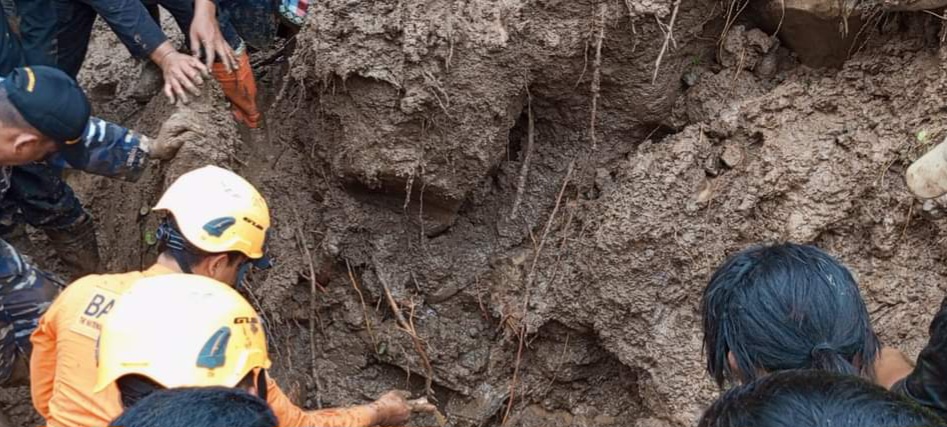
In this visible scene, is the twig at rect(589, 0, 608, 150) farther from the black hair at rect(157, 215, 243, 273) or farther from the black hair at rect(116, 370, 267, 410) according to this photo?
the black hair at rect(116, 370, 267, 410)

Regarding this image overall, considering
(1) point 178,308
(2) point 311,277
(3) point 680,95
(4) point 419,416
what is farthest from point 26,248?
(3) point 680,95

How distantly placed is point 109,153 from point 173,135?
246mm

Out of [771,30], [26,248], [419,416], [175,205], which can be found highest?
[771,30]

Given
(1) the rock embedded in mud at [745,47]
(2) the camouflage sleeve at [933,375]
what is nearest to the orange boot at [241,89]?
(1) the rock embedded in mud at [745,47]

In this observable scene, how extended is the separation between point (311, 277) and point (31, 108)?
4.24 feet

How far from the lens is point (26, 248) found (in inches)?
125

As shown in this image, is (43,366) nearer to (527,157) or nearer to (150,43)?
(150,43)

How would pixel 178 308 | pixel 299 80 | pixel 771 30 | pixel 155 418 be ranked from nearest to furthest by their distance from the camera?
pixel 155 418, pixel 178 308, pixel 771 30, pixel 299 80

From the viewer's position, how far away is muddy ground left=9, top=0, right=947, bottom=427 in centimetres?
266

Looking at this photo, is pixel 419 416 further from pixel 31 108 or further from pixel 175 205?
pixel 31 108

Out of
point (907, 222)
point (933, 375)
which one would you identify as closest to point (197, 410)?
point (933, 375)

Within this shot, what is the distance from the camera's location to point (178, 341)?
1.60 m

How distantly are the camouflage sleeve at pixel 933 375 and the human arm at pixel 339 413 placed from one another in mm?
1269

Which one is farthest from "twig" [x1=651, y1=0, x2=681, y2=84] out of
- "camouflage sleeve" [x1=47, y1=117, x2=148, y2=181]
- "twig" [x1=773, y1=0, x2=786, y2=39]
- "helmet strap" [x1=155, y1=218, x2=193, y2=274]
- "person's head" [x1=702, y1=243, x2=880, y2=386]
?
"camouflage sleeve" [x1=47, y1=117, x2=148, y2=181]
